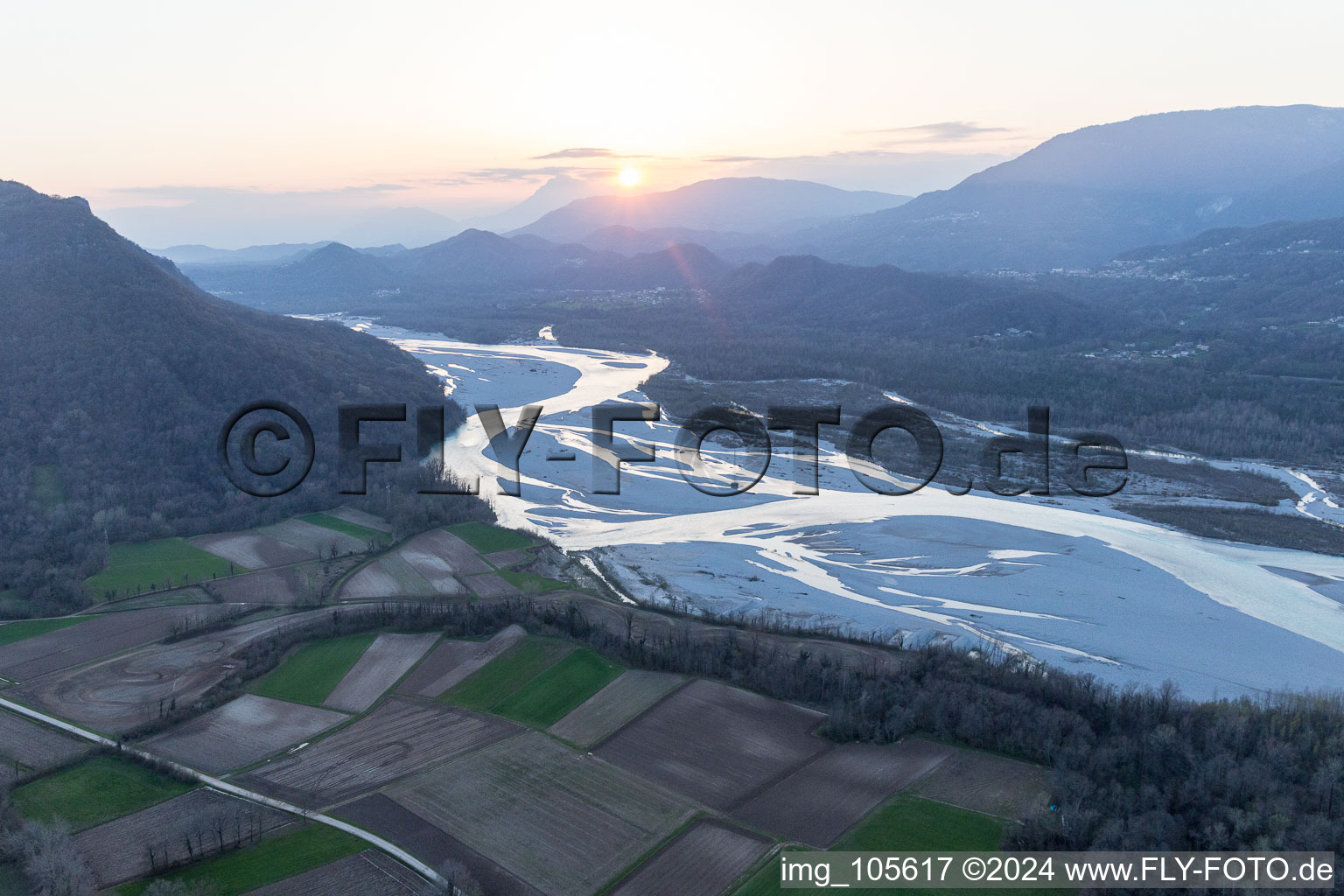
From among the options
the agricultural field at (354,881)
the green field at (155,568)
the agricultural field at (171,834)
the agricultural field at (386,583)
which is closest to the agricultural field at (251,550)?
the green field at (155,568)

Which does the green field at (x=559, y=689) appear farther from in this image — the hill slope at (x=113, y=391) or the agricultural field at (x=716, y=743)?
the hill slope at (x=113, y=391)

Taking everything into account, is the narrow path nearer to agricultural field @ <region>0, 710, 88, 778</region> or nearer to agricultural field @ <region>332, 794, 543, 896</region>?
agricultural field @ <region>332, 794, 543, 896</region>

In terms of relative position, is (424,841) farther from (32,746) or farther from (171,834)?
(32,746)

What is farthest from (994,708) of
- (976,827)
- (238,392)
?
(238,392)

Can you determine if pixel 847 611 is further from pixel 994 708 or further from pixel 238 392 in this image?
pixel 238 392

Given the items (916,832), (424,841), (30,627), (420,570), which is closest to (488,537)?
(420,570)

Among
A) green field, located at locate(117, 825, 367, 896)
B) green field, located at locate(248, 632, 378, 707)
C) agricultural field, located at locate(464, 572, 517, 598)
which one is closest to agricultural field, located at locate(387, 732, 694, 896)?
green field, located at locate(117, 825, 367, 896)

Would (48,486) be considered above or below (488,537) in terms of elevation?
above
